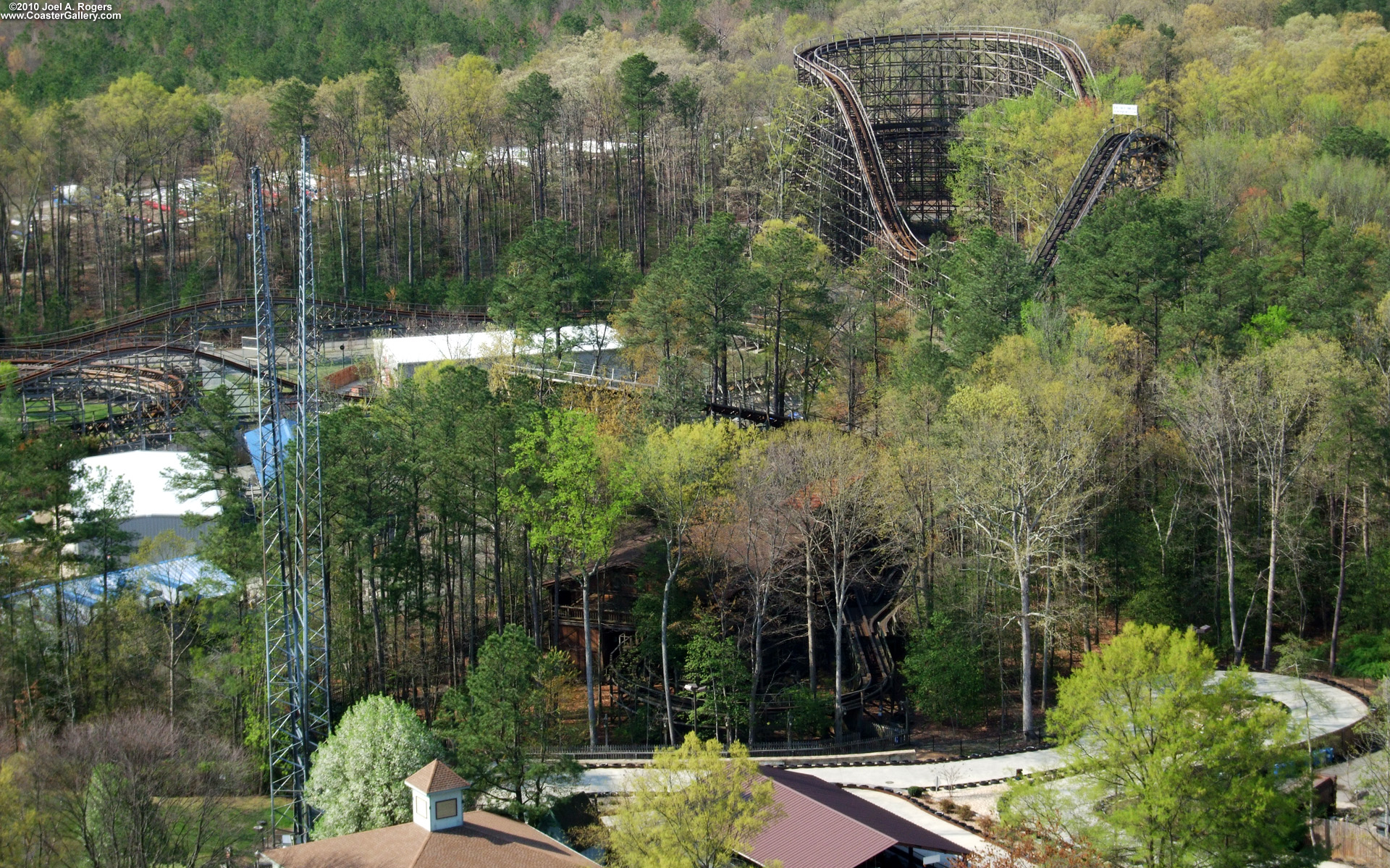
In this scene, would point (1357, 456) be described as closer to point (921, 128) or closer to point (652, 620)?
point (652, 620)

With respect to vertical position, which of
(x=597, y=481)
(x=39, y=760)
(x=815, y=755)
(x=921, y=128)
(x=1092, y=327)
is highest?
(x=921, y=128)

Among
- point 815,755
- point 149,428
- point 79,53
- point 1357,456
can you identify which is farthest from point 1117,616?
point 79,53

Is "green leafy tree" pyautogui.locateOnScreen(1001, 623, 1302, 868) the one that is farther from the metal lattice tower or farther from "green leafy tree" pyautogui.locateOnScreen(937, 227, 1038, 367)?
"green leafy tree" pyautogui.locateOnScreen(937, 227, 1038, 367)

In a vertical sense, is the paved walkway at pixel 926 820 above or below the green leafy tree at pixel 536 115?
below

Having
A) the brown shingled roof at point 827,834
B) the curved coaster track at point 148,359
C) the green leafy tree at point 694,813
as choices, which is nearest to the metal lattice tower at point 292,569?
the green leafy tree at point 694,813

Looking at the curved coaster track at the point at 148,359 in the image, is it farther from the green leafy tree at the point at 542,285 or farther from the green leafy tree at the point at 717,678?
the green leafy tree at the point at 717,678
